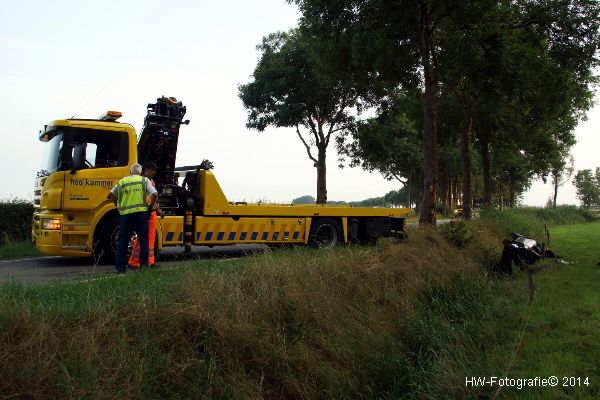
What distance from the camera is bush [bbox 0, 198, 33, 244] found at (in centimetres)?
1196

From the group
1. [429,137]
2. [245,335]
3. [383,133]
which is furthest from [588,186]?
[245,335]

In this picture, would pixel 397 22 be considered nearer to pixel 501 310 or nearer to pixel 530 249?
pixel 530 249

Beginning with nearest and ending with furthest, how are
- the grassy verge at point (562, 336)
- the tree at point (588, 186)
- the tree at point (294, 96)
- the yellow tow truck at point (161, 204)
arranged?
the grassy verge at point (562, 336) < the yellow tow truck at point (161, 204) < the tree at point (294, 96) < the tree at point (588, 186)

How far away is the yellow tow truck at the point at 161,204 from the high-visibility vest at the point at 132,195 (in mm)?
1537

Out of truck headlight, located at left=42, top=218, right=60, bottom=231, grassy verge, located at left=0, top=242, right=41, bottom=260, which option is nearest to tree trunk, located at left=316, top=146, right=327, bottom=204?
grassy verge, located at left=0, top=242, right=41, bottom=260

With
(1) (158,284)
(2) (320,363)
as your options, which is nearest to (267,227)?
(1) (158,284)

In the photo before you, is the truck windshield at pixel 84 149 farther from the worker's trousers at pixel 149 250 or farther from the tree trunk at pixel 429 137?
the tree trunk at pixel 429 137

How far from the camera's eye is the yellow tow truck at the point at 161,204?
877 cm

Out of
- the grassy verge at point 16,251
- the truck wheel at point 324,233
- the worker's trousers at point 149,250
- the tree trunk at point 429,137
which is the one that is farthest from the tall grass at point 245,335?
the tree trunk at point 429,137

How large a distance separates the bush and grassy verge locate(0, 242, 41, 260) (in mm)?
609

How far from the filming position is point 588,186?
194 feet

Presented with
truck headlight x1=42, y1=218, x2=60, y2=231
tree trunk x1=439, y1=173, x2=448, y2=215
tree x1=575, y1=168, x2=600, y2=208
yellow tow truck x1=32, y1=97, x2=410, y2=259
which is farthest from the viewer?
tree x1=575, y1=168, x2=600, y2=208

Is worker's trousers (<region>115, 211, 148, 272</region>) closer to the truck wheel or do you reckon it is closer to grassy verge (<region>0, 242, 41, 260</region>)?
grassy verge (<region>0, 242, 41, 260</region>)

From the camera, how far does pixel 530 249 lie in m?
10.4
